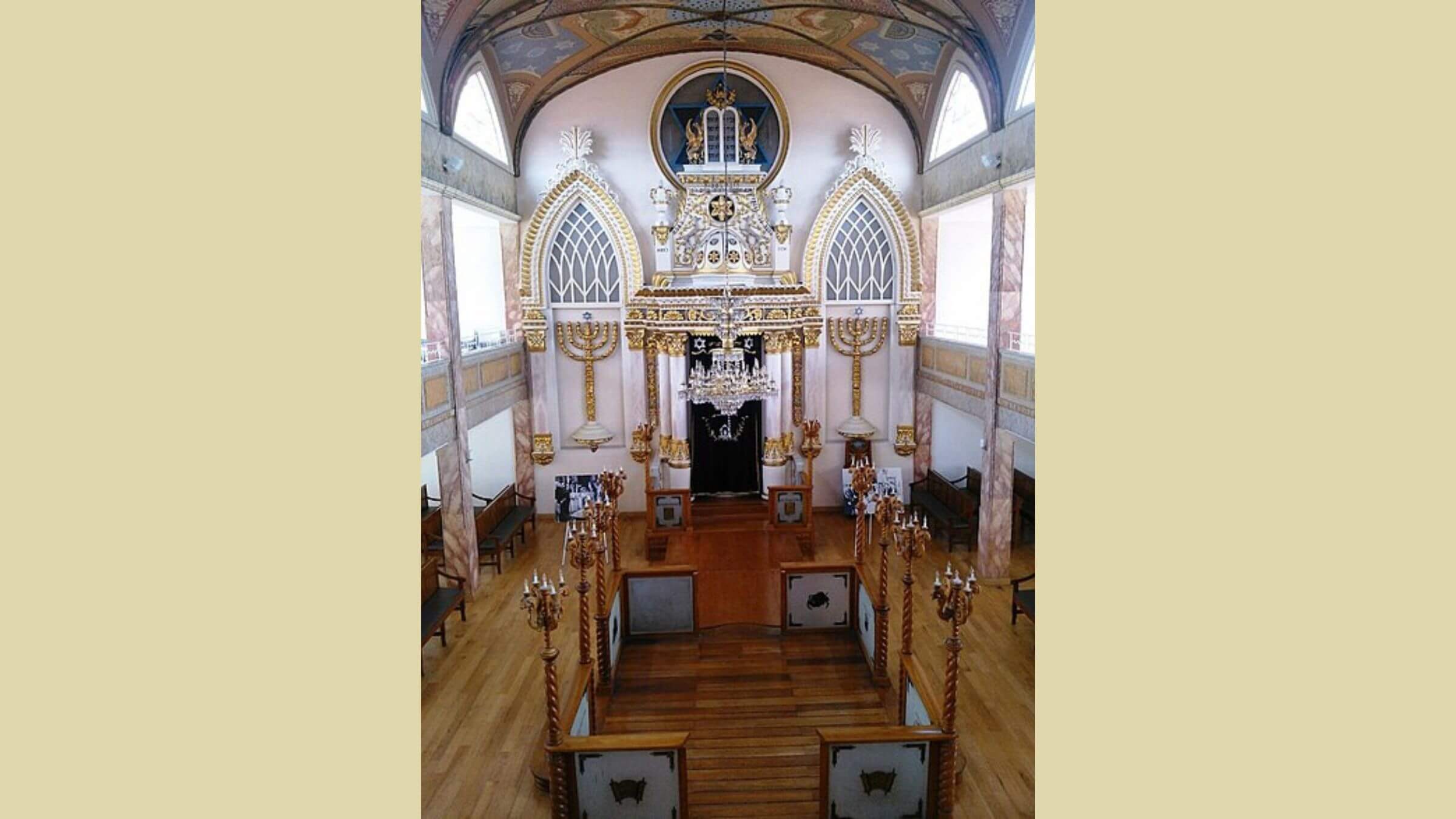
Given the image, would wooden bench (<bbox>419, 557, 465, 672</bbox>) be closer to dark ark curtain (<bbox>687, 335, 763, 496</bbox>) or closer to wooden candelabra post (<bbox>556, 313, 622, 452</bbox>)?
wooden candelabra post (<bbox>556, 313, 622, 452</bbox>)

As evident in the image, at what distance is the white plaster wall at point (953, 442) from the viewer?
14.3 meters

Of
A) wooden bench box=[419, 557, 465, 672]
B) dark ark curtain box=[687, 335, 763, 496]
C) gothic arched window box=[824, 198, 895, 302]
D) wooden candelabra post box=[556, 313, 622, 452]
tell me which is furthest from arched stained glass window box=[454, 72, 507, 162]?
wooden bench box=[419, 557, 465, 672]

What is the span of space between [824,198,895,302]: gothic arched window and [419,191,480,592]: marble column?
6841 mm

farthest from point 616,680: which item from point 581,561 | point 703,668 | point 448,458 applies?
point 448,458

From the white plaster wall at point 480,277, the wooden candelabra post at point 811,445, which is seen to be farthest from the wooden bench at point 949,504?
the white plaster wall at point 480,277

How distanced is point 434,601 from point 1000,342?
8090 millimetres

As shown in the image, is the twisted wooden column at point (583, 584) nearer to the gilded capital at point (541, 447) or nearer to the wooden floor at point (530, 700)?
the wooden floor at point (530, 700)

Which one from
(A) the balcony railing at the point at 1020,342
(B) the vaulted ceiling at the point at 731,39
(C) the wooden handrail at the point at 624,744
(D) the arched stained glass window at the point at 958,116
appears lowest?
(C) the wooden handrail at the point at 624,744

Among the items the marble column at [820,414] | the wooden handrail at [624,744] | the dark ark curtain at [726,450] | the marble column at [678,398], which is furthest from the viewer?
the dark ark curtain at [726,450]

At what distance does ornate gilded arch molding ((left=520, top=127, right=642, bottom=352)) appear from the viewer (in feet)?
43.3

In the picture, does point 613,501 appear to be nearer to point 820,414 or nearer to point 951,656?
point 820,414

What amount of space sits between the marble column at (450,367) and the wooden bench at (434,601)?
0.67 meters

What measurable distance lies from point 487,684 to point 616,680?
4.52ft

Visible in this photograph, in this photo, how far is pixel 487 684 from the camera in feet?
26.5
